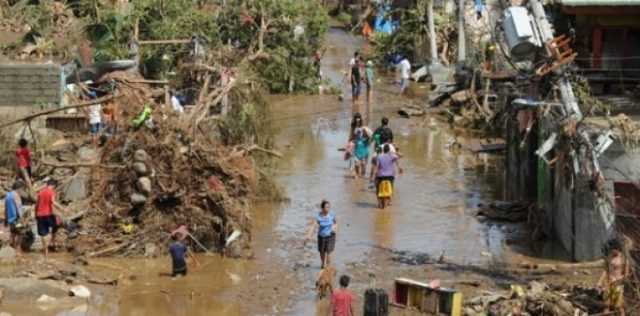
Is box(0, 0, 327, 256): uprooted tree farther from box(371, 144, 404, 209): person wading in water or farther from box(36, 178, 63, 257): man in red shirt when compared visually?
box(371, 144, 404, 209): person wading in water

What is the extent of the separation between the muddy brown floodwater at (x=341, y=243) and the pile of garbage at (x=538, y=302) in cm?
112

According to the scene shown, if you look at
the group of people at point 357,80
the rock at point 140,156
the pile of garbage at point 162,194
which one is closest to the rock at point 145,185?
the pile of garbage at point 162,194

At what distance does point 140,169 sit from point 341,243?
3.58m

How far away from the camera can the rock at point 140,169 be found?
18.3 meters

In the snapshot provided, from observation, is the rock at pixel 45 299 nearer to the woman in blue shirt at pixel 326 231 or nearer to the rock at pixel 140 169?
the rock at pixel 140 169

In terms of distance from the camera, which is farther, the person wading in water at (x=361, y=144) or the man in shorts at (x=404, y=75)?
the man in shorts at (x=404, y=75)

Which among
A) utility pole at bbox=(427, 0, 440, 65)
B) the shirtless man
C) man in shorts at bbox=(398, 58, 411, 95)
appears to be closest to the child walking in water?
the shirtless man

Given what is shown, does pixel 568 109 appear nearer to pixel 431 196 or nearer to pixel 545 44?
pixel 545 44

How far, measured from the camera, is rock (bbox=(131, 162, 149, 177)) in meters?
18.3

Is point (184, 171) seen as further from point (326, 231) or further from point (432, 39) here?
point (432, 39)

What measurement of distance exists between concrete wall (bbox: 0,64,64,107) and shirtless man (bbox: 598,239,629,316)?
602 inches

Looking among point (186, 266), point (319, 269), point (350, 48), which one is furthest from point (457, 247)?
point (350, 48)

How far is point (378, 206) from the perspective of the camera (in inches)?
883

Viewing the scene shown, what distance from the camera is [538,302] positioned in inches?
573
